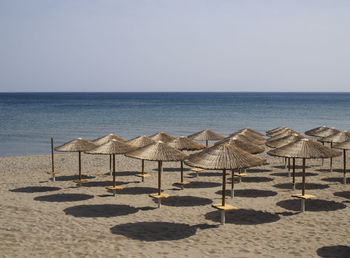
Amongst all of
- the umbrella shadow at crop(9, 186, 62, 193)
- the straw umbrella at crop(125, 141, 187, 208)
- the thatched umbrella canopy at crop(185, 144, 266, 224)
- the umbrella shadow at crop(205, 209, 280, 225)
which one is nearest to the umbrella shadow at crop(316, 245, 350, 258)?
the umbrella shadow at crop(205, 209, 280, 225)

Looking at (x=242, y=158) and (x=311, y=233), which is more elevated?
(x=242, y=158)

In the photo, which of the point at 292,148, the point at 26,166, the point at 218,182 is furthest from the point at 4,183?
the point at 292,148

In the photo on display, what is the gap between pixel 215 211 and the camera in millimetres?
11719

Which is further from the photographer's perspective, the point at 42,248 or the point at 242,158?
the point at 242,158

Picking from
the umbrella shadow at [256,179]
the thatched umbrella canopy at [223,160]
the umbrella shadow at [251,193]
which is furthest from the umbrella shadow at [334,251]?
the umbrella shadow at [256,179]

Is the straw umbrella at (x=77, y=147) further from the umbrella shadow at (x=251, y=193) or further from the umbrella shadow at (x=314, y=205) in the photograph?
the umbrella shadow at (x=314, y=205)

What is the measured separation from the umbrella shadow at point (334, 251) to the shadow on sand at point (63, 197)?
7.85 metres

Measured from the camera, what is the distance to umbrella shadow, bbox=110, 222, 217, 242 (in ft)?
30.8

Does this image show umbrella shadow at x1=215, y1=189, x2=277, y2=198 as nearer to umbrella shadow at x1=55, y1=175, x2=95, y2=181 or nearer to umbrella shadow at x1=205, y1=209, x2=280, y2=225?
umbrella shadow at x1=205, y1=209, x2=280, y2=225

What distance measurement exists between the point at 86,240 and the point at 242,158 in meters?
4.37

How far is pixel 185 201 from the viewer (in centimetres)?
1295

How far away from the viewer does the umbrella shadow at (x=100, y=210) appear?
11234 mm

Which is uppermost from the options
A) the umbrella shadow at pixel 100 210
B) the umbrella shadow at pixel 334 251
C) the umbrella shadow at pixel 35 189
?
the umbrella shadow at pixel 334 251

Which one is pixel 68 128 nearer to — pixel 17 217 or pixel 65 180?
pixel 65 180
